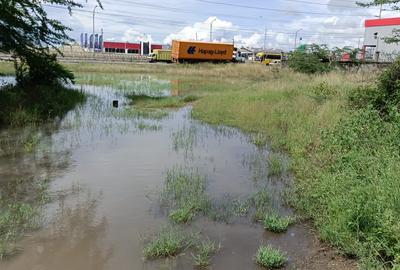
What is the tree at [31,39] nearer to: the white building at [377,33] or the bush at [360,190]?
the bush at [360,190]

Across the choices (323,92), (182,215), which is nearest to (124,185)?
(182,215)

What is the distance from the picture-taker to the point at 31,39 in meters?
17.9

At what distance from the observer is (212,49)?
57312mm

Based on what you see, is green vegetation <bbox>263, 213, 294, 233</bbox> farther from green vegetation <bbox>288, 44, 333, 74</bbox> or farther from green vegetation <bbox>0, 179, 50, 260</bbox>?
green vegetation <bbox>288, 44, 333, 74</bbox>

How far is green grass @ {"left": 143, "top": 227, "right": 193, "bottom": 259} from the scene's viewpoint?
5.44 metres

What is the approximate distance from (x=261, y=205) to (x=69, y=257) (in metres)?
3.28

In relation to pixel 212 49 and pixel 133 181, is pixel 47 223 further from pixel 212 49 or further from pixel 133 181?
pixel 212 49

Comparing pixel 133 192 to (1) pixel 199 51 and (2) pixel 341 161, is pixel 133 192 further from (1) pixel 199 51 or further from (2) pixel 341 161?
(1) pixel 199 51

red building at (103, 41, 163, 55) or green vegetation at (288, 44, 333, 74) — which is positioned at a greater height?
red building at (103, 41, 163, 55)

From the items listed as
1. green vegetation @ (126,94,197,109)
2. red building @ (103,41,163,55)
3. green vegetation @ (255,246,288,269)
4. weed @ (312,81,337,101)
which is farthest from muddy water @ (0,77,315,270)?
red building @ (103,41,163,55)

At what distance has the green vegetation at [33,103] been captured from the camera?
13781mm

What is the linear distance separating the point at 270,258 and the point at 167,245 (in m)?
1.32

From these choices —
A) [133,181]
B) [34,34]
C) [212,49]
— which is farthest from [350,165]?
[212,49]

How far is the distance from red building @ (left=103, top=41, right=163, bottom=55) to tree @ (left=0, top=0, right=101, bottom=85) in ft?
275
